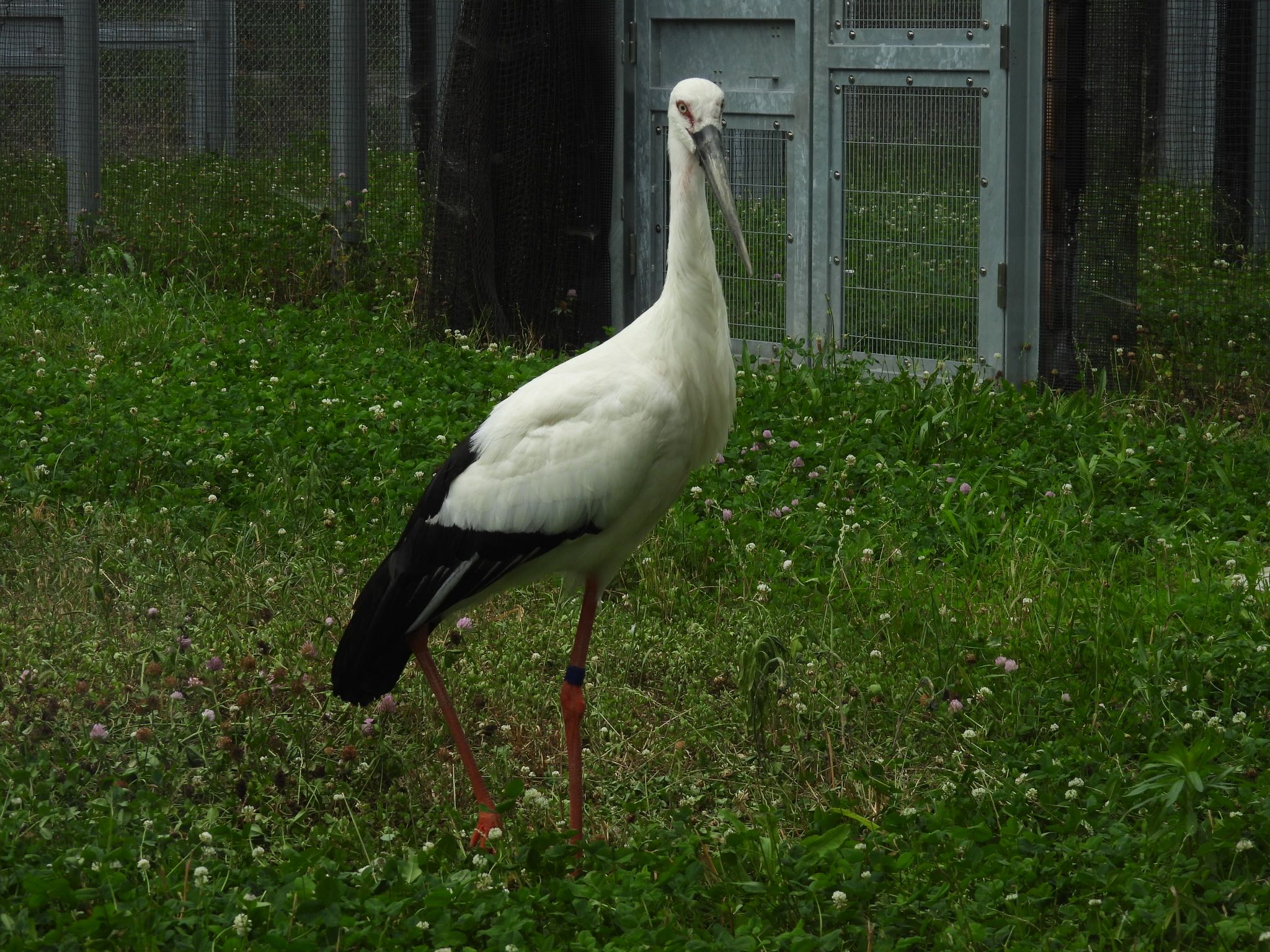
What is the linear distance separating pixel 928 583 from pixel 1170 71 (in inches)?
121

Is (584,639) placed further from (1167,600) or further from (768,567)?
(1167,600)

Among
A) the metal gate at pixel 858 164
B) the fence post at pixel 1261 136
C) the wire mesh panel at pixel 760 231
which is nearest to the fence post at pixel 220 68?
the metal gate at pixel 858 164

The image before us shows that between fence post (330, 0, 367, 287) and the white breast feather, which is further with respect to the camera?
fence post (330, 0, 367, 287)

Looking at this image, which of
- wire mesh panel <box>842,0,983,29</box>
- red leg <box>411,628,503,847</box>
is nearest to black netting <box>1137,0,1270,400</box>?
wire mesh panel <box>842,0,983,29</box>

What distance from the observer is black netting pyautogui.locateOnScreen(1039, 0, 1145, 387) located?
23.4ft

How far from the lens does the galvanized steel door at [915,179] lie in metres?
7.31

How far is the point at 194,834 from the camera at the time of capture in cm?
346

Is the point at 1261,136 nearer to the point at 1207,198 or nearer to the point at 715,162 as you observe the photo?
the point at 1207,198

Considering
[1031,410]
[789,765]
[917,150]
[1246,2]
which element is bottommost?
[789,765]

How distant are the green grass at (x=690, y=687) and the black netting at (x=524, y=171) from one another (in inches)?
50.5

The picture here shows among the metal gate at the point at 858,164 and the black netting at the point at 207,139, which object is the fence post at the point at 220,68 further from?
the metal gate at the point at 858,164

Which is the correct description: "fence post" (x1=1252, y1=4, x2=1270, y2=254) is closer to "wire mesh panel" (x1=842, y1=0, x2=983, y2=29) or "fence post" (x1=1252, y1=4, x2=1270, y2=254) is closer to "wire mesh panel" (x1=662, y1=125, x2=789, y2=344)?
"wire mesh panel" (x1=842, y1=0, x2=983, y2=29)

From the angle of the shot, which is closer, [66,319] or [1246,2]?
[1246,2]

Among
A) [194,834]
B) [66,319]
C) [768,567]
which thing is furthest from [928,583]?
[66,319]
